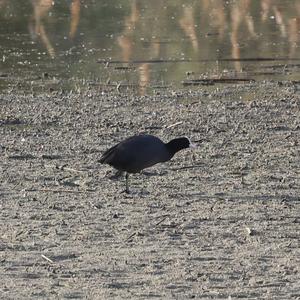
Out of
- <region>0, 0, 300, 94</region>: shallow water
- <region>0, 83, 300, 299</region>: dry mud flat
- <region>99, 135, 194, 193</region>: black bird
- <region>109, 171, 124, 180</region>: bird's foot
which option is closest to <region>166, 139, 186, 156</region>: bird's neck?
<region>99, 135, 194, 193</region>: black bird

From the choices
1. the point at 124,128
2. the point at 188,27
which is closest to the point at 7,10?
the point at 188,27

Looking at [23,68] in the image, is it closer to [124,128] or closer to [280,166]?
[124,128]

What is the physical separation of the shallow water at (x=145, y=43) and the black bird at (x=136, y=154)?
14.0ft

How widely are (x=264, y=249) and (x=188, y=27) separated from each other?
11.9 metres

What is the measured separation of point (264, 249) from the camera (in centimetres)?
682

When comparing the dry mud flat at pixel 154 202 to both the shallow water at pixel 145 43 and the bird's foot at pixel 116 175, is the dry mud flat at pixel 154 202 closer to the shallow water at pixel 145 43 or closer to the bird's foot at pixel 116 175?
the bird's foot at pixel 116 175

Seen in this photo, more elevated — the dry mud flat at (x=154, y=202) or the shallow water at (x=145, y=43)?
the dry mud flat at (x=154, y=202)

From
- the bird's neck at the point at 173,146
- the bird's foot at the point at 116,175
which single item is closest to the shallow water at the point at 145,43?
the bird's foot at the point at 116,175

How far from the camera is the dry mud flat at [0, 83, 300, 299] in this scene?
20.5 feet

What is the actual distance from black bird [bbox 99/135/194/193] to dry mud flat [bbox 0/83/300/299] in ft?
0.72

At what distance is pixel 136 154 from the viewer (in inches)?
324

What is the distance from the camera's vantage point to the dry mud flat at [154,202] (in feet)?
20.5

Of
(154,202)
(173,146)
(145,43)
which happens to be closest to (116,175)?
(173,146)

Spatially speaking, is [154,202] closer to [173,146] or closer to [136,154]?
[136,154]
